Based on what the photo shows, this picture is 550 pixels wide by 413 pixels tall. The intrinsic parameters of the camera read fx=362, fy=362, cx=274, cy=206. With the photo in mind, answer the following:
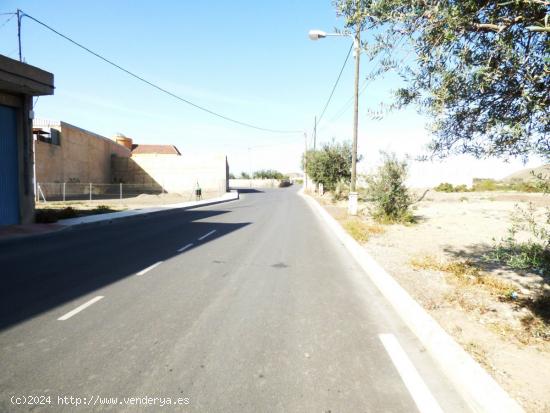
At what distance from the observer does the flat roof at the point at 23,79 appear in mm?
12148

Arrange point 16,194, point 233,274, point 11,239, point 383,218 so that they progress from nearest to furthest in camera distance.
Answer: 1. point 233,274
2. point 11,239
3. point 16,194
4. point 383,218

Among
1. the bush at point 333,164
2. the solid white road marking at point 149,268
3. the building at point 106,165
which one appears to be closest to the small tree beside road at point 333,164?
the bush at point 333,164

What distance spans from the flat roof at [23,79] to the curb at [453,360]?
541 inches

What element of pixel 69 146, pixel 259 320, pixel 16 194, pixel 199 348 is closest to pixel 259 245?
pixel 259 320

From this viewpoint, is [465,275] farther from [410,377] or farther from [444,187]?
[444,187]

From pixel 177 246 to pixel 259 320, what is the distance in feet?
19.7

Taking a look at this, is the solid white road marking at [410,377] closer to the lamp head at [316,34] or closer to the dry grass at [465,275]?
the dry grass at [465,275]

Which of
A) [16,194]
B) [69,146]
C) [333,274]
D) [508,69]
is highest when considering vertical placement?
[69,146]

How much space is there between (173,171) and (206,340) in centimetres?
4841

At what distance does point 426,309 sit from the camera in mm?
4863

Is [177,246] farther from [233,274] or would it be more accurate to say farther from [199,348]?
[199,348]

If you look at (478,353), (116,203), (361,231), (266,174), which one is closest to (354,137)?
(361,231)

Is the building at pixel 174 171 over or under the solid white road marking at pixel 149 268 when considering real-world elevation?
over

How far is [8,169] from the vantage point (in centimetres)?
1377
